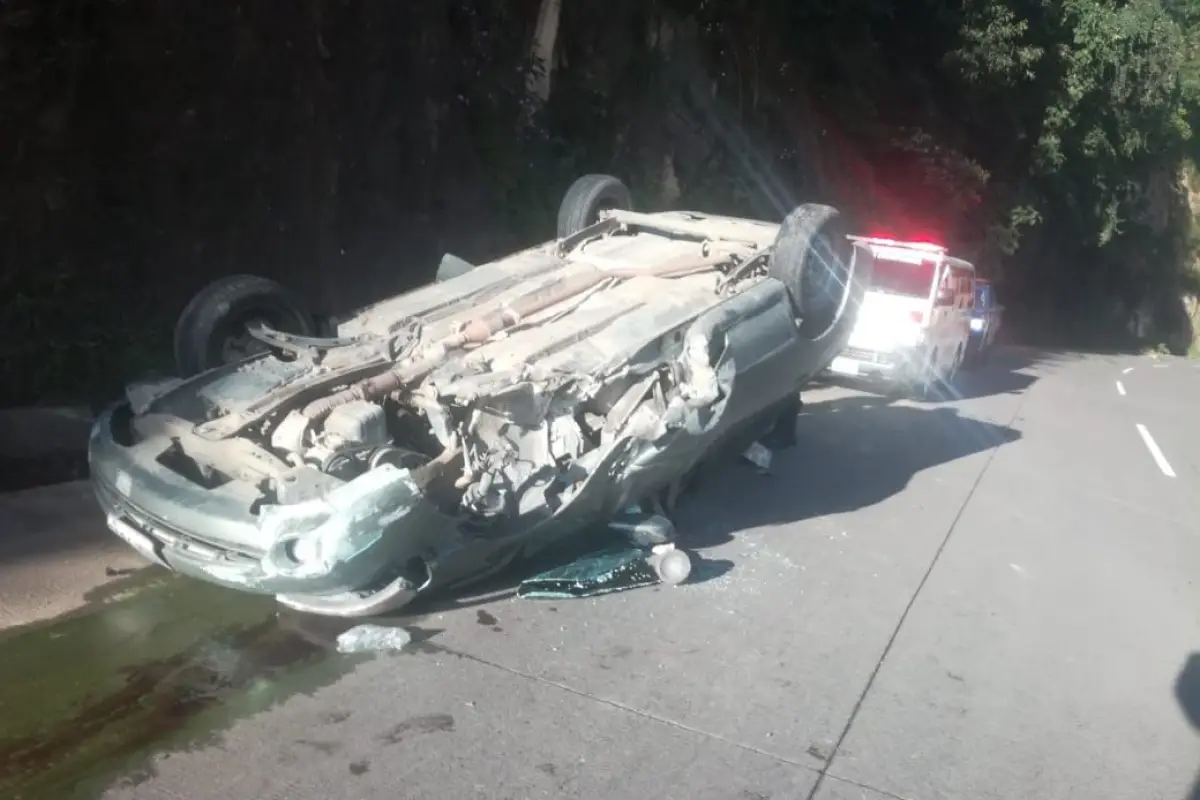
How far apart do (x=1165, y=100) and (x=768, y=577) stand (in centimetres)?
2714

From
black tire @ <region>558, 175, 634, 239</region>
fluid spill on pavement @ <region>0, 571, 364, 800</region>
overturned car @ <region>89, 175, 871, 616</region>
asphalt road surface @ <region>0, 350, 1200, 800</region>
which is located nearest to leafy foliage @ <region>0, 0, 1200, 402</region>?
overturned car @ <region>89, 175, 871, 616</region>

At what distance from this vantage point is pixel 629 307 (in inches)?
248

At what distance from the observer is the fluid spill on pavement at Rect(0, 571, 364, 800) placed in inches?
145

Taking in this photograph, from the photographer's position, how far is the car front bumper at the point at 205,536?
443 cm

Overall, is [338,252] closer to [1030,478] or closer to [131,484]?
[131,484]

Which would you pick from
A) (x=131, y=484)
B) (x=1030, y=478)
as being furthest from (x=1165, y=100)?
(x=131, y=484)

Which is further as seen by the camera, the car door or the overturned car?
the car door

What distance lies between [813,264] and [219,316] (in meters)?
3.65

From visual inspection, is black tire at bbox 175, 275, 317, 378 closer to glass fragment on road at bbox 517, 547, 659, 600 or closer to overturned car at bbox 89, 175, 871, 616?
overturned car at bbox 89, 175, 871, 616

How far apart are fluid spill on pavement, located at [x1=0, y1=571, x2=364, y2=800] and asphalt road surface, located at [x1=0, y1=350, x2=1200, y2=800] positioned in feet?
0.04

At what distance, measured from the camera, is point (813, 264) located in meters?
7.00

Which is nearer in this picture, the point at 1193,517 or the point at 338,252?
the point at 1193,517

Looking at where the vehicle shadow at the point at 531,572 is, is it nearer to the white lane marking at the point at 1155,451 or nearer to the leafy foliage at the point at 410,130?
the leafy foliage at the point at 410,130

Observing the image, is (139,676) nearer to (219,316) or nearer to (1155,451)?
(219,316)
